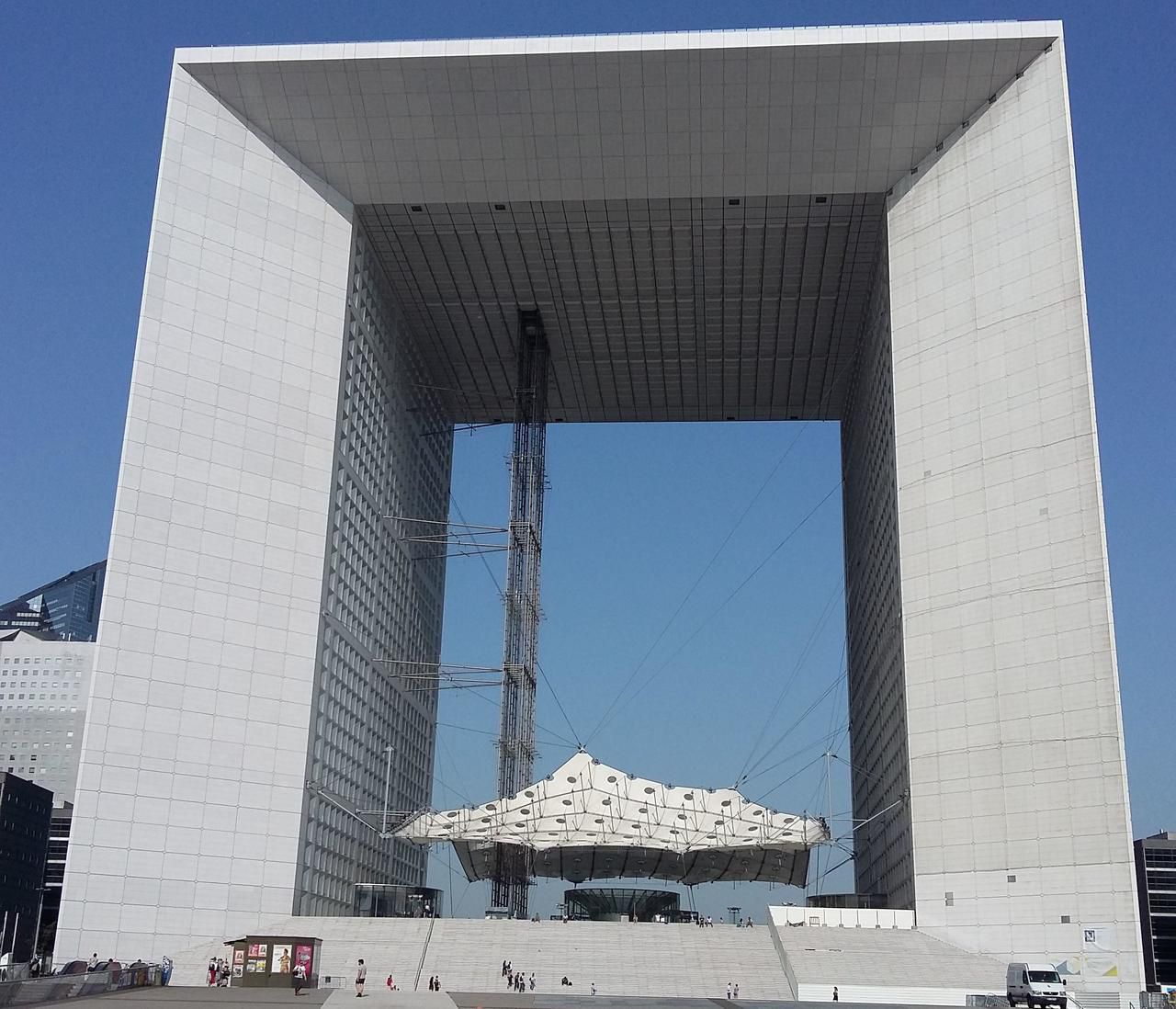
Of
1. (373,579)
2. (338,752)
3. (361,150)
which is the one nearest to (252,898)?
(338,752)

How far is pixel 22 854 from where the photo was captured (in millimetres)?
117188

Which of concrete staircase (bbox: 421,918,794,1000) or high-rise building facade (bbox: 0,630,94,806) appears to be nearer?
concrete staircase (bbox: 421,918,794,1000)

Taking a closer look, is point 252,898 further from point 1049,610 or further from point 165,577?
point 1049,610

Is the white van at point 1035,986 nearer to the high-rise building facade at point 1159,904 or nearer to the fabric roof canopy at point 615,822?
the fabric roof canopy at point 615,822

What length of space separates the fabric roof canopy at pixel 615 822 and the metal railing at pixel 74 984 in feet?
47.8

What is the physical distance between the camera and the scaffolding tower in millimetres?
54938

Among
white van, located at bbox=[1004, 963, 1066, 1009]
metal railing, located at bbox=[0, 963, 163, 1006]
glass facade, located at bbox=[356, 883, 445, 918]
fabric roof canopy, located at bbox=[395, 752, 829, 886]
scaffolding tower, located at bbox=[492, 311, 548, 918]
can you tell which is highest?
scaffolding tower, located at bbox=[492, 311, 548, 918]

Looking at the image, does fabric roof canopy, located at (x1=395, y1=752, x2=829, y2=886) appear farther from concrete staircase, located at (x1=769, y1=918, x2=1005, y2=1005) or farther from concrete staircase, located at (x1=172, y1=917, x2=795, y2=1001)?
concrete staircase, located at (x1=769, y1=918, x2=1005, y2=1005)

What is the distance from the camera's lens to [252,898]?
4419cm

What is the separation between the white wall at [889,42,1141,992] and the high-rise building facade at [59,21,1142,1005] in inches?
4.2

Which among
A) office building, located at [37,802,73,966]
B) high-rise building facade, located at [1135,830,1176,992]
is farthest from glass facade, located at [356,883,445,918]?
office building, located at [37,802,73,966]

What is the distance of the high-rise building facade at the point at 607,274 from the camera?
140 ft

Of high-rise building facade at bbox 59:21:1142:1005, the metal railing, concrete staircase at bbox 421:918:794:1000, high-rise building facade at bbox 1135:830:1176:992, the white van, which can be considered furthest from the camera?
high-rise building facade at bbox 1135:830:1176:992

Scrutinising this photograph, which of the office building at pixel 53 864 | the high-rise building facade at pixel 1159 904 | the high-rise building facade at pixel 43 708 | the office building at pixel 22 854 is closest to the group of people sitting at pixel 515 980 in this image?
the high-rise building facade at pixel 1159 904
